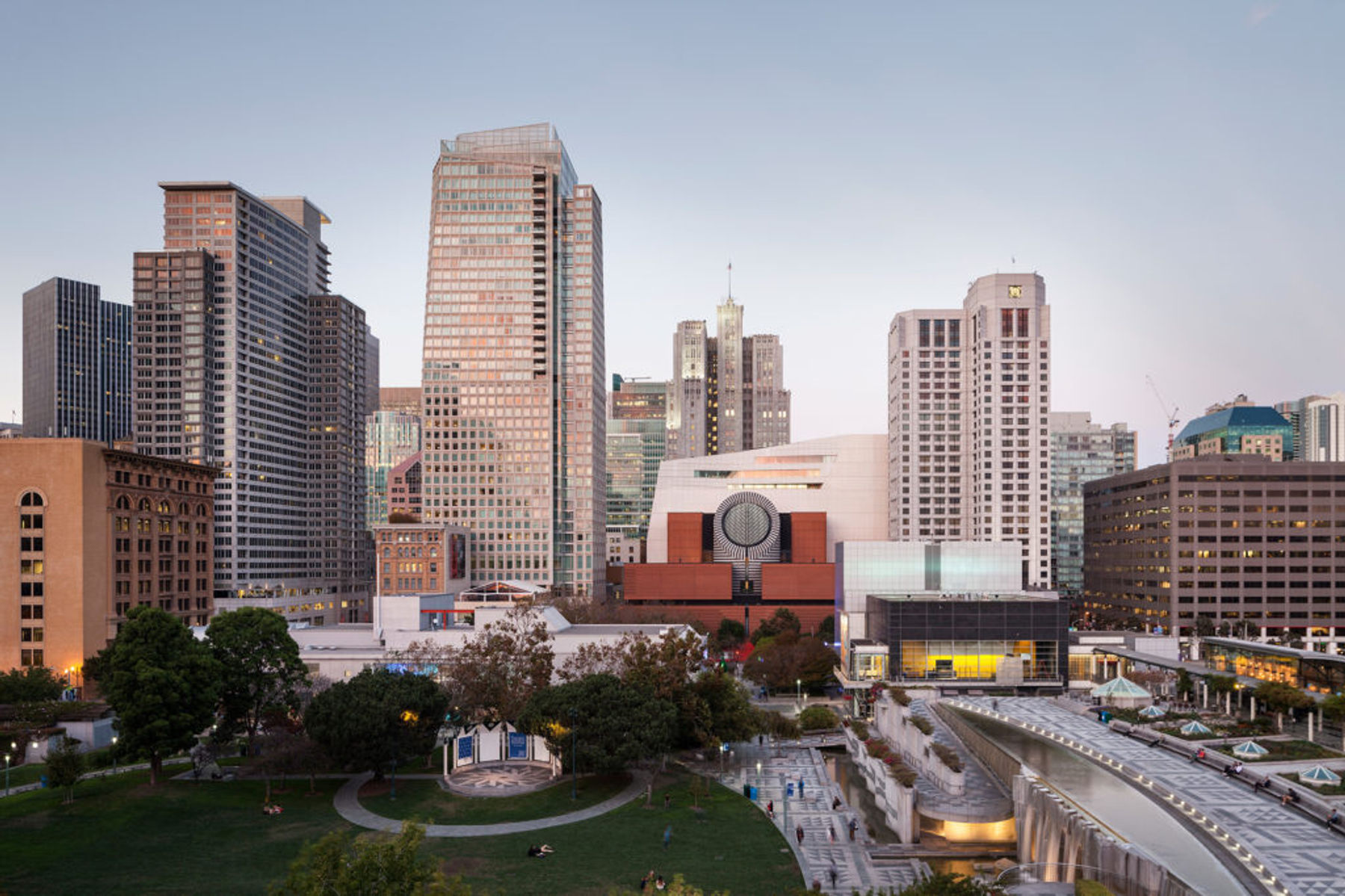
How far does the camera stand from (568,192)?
19412cm

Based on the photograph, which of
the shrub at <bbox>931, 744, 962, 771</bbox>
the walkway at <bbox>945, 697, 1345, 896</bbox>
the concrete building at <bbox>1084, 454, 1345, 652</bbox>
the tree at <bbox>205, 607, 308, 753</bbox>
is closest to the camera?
the walkway at <bbox>945, 697, 1345, 896</bbox>

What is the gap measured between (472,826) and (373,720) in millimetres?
11792

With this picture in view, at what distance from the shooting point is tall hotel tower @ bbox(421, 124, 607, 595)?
180 m

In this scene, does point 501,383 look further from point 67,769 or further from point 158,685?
point 67,769

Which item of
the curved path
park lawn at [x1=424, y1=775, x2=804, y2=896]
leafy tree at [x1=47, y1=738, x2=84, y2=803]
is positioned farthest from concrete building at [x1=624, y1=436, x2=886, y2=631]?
leafy tree at [x1=47, y1=738, x2=84, y2=803]

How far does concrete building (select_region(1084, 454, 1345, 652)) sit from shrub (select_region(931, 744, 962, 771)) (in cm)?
11365

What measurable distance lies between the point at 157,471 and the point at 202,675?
58.4 metres

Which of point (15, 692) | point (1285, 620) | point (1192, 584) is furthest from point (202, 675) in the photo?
point (1285, 620)

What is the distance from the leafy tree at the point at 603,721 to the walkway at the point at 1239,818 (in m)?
30.2

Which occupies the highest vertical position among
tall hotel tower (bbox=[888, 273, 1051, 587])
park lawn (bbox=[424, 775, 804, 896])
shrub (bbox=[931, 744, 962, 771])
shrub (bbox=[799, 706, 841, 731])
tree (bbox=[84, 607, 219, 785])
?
tall hotel tower (bbox=[888, 273, 1051, 587])

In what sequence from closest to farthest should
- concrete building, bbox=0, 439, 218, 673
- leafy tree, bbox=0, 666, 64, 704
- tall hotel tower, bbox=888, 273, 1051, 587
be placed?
1. leafy tree, bbox=0, 666, 64, 704
2. concrete building, bbox=0, 439, 218, 673
3. tall hotel tower, bbox=888, 273, 1051, 587

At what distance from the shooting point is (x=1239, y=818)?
144ft

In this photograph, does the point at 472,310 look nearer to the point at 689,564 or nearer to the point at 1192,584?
the point at 689,564

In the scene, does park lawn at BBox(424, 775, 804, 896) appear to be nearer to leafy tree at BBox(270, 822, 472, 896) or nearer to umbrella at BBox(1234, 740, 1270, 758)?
leafy tree at BBox(270, 822, 472, 896)
